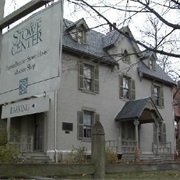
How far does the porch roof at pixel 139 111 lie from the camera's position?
2189cm

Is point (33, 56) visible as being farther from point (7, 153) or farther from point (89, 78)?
point (89, 78)

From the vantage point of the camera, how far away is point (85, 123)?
68.3 ft

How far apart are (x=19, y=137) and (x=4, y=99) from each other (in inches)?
588

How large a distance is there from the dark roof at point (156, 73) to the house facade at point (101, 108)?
2 centimetres

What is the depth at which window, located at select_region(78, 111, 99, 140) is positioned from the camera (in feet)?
65.6

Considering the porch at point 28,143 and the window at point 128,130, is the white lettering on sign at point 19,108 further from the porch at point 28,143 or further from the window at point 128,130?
the window at point 128,130

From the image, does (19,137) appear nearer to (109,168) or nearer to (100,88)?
(100,88)

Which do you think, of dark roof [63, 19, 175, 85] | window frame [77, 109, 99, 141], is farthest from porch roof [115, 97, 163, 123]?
dark roof [63, 19, 175, 85]

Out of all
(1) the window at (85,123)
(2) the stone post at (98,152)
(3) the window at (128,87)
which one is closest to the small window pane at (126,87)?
(3) the window at (128,87)

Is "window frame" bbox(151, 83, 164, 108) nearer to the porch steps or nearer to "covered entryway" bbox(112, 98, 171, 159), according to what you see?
"covered entryway" bbox(112, 98, 171, 159)

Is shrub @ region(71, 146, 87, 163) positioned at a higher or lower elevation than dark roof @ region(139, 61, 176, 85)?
lower

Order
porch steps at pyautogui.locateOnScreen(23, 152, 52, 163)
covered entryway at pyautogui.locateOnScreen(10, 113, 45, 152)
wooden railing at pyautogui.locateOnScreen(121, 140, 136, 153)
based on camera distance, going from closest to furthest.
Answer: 1. porch steps at pyautogui.locateOnScreen(23, 152, 52, 163)
2. covered entryway at pyautogui.locateOnScreen(10, 113, 45, 152)
3. wooden railing at pyautogui.locateOnScreen(121, 140, 136, 153)

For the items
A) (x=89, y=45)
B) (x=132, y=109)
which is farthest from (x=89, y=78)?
(x=132, y=109)

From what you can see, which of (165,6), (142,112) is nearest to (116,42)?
(142,112)
